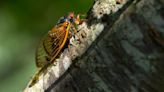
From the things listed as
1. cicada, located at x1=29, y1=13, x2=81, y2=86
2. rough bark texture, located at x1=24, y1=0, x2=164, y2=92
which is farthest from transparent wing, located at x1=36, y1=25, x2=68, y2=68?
rough bark texture, located at x1=24, y1=0, x2=164, y2=92

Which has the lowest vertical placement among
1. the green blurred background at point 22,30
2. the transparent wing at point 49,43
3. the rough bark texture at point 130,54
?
the rough bark texture at point 130,54

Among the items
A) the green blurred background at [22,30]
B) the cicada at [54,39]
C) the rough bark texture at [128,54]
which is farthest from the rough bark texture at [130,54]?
the green blurred background at [22,30]

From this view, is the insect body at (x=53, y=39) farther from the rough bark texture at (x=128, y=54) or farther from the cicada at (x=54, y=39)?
the rough bark texture at (x=128, y=54)

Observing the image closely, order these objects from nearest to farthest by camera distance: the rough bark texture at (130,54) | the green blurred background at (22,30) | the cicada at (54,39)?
the rough bark texture at (130,54) < the cicada at (54,39) < the green blurred background at (22,30)

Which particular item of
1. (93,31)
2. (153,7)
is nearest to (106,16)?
(93,31)

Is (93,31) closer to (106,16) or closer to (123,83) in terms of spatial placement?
(106,16)

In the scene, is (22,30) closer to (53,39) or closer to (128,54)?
(53,39)
